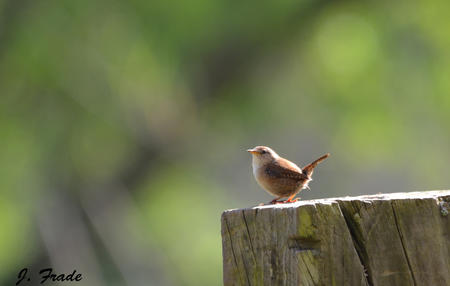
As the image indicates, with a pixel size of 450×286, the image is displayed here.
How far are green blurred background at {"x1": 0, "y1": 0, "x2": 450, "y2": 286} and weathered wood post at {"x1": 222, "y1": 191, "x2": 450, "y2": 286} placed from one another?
6431 mm

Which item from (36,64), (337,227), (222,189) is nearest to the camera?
(337,227)

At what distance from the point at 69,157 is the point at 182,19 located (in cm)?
236

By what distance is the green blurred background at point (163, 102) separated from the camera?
8461 mm

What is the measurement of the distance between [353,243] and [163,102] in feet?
22.6

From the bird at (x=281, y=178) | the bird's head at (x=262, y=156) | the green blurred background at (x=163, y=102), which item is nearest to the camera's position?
the bird at (x=281, y=178)

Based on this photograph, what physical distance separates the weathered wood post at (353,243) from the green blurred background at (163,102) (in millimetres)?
6431

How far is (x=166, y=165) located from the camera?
966cm

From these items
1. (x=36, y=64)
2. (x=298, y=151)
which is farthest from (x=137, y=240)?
(x=298, y=151)

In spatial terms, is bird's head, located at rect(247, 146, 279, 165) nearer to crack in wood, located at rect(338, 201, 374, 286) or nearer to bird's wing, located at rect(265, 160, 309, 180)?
bird's wing, located at rect(265, 160, 309, 180)

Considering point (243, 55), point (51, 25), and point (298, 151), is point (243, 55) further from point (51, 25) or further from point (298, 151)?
point (298, 151)
